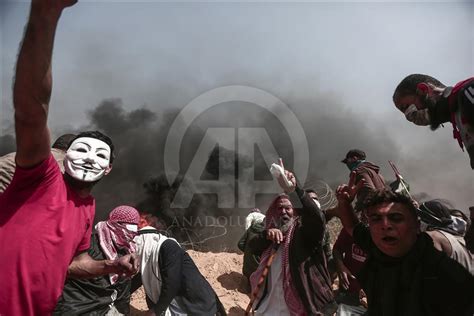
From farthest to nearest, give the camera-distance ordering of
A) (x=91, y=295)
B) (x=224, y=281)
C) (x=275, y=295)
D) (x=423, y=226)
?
(x=224, y=281), (x=275, y=295), (x=91, y=295), (x=423, y=226)

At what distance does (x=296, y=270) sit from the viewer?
356cm

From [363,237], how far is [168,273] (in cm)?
201

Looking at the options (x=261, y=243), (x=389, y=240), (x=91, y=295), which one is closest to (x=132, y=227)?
(x=91, y=295)

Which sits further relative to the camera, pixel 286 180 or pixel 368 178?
pixel 368 178

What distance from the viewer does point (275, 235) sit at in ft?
12.3

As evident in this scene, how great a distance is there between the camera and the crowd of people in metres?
1.75

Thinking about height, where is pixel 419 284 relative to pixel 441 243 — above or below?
below

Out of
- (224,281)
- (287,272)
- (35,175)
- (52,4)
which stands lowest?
(224,281)

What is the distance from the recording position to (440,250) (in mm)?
2344

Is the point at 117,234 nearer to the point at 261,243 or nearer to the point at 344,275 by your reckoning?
the point at 261,243

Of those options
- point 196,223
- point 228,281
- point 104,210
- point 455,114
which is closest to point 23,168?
point 455,114

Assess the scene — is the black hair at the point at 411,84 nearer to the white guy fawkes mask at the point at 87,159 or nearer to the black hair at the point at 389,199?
the black hair at the point at 389,199

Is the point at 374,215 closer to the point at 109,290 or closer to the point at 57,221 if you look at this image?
the point at 57,221

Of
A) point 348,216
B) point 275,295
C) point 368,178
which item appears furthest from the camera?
point 368,178
